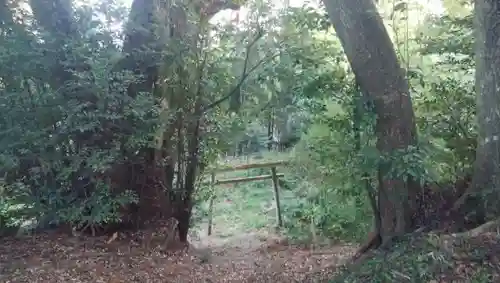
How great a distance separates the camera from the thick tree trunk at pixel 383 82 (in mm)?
4008

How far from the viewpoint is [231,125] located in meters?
5.72

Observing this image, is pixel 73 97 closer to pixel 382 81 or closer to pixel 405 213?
pixel 382 81

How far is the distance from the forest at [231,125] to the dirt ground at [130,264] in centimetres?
2

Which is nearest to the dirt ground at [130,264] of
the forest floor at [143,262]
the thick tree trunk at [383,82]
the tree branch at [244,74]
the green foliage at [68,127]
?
the forest floor at [143,262]

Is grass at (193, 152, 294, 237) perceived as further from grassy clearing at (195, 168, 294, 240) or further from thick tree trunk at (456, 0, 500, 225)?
thick tree trunk at (456, 0, 500, 225)

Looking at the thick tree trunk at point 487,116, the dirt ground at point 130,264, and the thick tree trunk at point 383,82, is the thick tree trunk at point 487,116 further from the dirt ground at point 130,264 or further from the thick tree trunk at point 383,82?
the dirt ground at point 130,264

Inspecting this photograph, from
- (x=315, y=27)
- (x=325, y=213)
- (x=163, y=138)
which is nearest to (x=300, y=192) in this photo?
(x=325, y=213)

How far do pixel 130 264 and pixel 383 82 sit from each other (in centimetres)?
278

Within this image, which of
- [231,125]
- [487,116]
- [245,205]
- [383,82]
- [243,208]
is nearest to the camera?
[487,116]

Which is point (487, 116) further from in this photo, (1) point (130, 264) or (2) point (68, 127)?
(2) point (68, 127)

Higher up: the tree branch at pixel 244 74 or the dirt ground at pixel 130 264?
the tree branch at pixel 244 74

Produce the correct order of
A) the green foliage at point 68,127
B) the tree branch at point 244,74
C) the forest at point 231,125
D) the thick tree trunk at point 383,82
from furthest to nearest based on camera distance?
1. the tree branch at point 244,74
2. the green foliage at point 68,127
3. the thick tree trunk at point 383,82
4. the forest at point 231,125

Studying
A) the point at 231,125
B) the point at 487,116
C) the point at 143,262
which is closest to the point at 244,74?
the point at 231,125

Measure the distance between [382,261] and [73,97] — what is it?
9.93ft
